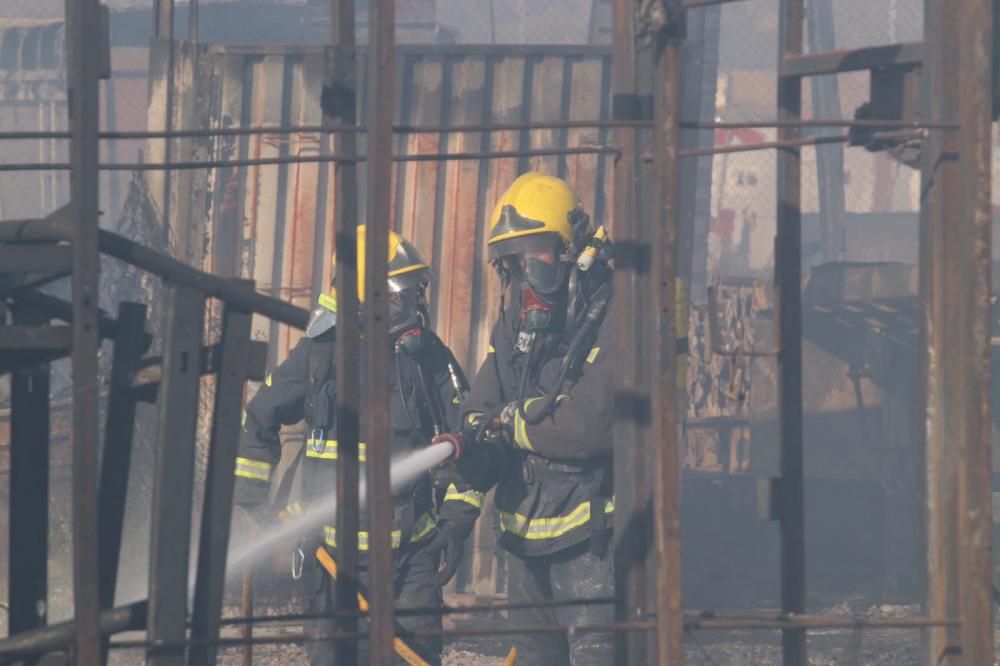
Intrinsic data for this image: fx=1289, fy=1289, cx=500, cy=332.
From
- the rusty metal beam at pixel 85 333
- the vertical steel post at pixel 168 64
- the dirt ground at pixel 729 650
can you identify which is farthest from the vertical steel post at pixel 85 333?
the vertical steel post at pixel 168 64

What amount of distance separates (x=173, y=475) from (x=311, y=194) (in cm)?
503

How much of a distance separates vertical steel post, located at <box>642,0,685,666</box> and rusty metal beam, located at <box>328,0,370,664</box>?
1017mm

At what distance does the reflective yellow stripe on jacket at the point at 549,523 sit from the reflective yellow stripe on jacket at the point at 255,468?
1.11m

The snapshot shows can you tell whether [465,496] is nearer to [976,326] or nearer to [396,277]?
[396,277]

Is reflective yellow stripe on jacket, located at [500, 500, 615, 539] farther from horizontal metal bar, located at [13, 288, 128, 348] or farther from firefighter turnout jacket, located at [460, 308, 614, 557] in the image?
horizontal metal bar, located at [13, 288, 128, 348]

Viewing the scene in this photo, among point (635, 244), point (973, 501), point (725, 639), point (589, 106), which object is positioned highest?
point (589, 106)

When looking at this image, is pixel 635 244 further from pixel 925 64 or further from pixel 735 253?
pixel 735 253

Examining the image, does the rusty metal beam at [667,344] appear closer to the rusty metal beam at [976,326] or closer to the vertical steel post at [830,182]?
the rusty metal beam at [976,326]

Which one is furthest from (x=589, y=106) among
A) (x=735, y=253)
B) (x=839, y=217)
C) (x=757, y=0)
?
(x=757, y=0)

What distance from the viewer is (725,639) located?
7062mm

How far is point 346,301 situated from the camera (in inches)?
160

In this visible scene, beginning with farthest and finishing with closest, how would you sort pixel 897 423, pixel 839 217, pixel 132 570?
1. pixel 839 217
2. pixel 897 423
3. pixel 132 570

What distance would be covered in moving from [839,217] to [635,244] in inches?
419

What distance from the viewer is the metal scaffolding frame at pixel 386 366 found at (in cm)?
329
